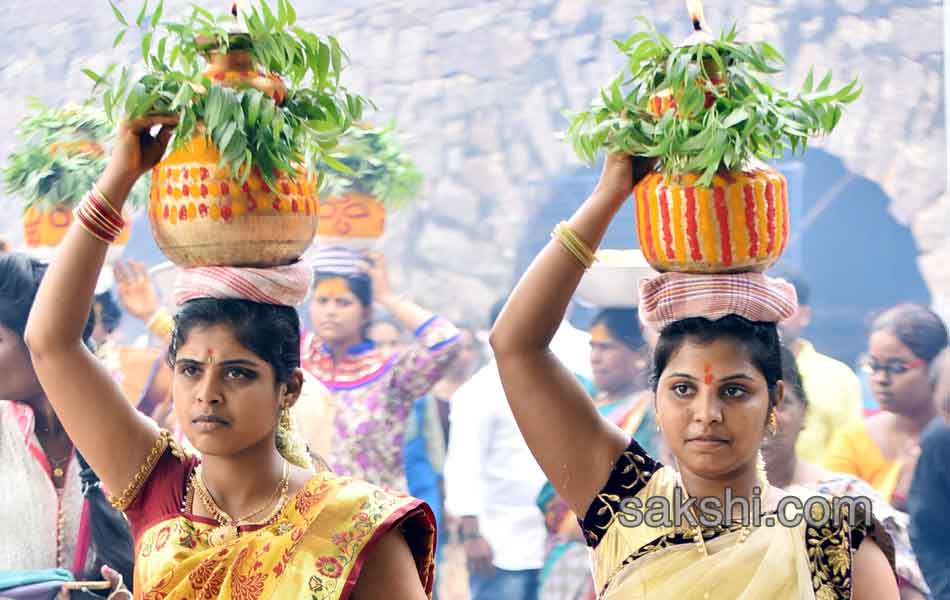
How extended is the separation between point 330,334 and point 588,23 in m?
2.80

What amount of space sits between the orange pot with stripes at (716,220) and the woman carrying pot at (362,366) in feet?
12.0

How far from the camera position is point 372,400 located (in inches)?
267

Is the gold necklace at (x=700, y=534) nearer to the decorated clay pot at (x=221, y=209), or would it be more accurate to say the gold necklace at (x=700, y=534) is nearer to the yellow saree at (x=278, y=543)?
the yellow saree at (x=278, y=543)

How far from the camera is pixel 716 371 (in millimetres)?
3211

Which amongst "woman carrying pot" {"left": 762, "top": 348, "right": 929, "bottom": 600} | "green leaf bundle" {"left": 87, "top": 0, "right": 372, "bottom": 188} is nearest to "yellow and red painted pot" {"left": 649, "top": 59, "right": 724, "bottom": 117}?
"green leaf bundle" {"left": 87, "top": 0, "right": 372, "bottom": 188}

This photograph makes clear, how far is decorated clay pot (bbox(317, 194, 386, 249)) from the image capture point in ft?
22.7

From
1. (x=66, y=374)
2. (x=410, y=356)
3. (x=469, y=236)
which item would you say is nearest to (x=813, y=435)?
(x=410, y=356)

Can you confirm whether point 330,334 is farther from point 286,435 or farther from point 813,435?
point 286,435

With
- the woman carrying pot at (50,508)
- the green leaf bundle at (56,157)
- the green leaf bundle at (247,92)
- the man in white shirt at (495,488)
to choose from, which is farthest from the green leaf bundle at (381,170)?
the green leaf bundle at (247,92)

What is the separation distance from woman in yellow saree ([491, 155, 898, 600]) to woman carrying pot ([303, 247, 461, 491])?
11.4 ft

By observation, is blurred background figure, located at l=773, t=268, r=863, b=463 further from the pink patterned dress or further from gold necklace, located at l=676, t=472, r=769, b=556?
gold necklace, located at l=676, t=472, r=769, b=556

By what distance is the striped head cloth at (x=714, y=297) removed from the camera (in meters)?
3.23

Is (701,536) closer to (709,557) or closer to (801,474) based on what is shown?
(709,557)

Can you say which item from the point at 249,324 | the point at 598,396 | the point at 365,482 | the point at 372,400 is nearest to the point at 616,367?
the point at 598,396
